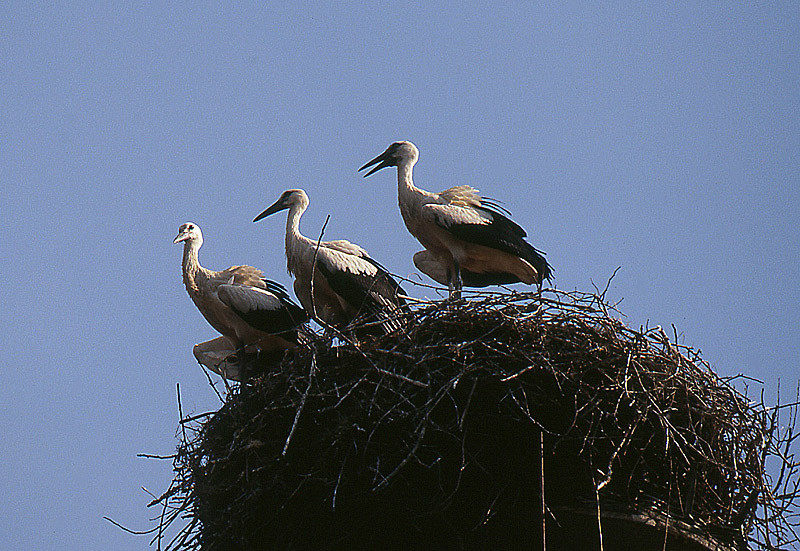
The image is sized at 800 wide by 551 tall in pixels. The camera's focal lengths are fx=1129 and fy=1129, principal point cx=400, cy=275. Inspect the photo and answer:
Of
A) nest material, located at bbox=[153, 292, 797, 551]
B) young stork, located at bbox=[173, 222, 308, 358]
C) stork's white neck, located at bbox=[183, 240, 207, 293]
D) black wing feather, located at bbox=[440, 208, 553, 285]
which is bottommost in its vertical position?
nest material, located at bbox=[153, 292, 797, 551]

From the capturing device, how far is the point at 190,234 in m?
7.82

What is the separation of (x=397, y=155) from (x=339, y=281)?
1451 mm

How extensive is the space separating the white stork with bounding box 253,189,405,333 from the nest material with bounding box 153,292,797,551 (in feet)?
5.97

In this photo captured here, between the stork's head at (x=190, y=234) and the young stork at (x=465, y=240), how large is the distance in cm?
143

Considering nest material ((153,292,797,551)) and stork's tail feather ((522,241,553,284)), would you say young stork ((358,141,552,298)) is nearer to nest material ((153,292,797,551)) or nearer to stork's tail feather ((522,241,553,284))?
stork's tail feather ((522,241,553,284))

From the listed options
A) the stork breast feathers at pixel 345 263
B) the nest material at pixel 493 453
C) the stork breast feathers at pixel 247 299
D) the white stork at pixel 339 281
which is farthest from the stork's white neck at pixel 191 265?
the nest material at pixel 493 453

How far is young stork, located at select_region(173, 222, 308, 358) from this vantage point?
705 cm

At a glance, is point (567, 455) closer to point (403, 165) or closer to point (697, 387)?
point (697, 387)

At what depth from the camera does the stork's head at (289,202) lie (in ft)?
26.7

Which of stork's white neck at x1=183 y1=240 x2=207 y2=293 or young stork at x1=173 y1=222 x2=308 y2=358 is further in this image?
stork's white neck at x1=183 y1=240 x2=207 y2=293

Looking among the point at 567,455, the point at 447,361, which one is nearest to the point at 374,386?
the point at 447,361

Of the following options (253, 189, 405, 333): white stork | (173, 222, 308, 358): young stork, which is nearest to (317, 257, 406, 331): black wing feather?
(253, 189, 405, 333): white stork

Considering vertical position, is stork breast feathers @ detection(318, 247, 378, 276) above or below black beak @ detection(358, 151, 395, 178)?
below

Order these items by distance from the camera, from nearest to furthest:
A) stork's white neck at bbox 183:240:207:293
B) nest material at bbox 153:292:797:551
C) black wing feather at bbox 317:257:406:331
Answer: nest material at bbox 153:292:797:551 → black wing feather at bbox 317:257:406:331 → stork's white neck at bbox 183:240:207:293
